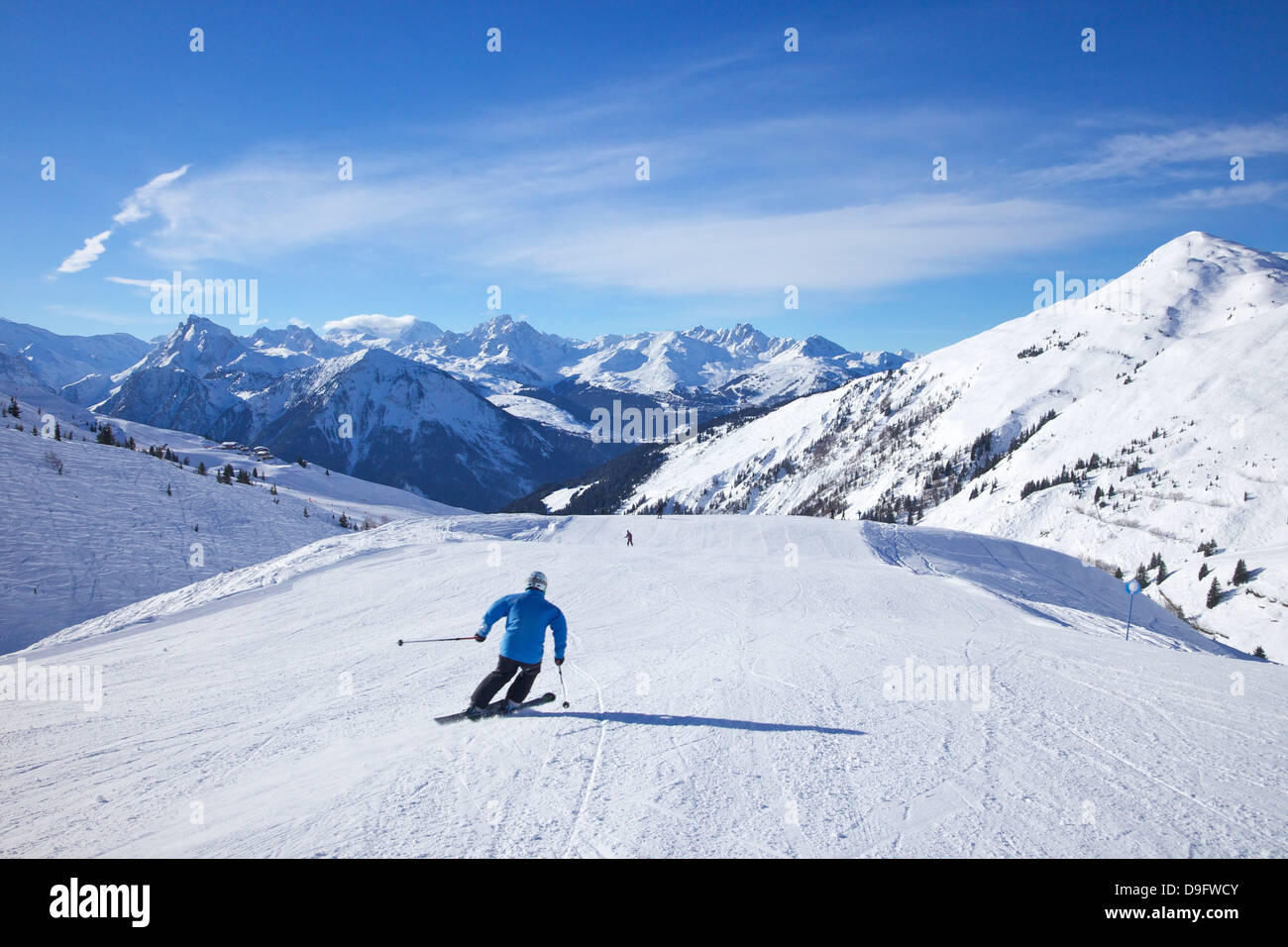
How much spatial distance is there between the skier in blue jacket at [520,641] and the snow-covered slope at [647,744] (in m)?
0.40

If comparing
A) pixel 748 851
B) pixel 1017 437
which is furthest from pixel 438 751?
pixel 1017 437

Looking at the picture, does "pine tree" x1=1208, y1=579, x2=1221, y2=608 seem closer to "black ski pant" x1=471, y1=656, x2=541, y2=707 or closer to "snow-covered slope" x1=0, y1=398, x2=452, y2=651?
"snow-covered slope" x1=0, y1=398, x2=452, y2=651

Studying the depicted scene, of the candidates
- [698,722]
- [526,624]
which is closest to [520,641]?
[526,624]

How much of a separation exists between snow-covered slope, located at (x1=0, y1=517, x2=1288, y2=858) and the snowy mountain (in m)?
72.6

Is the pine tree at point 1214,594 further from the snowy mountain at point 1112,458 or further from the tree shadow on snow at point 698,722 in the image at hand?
the tree shadow on snow at point 698,722

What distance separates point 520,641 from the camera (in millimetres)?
8078

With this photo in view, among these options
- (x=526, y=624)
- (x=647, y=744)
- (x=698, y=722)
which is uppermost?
(x=526, y=624)

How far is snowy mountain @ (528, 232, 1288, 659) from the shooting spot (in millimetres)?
77250

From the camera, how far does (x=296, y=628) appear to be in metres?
14.9

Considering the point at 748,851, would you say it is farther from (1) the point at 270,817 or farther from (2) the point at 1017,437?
(2) the point at 1017,437

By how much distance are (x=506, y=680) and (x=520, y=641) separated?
598mm

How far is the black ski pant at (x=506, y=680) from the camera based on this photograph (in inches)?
319

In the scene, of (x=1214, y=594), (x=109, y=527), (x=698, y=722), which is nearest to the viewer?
(x=698, y=722)

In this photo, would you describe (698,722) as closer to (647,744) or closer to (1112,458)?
(647,744)
